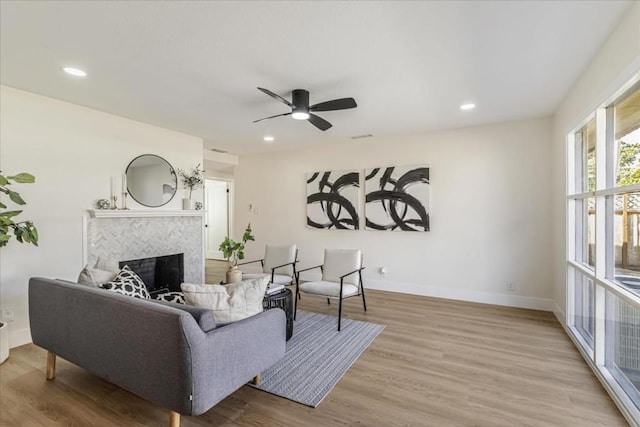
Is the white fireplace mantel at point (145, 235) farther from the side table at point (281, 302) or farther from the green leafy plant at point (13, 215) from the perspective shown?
the side table at point (281, 302)

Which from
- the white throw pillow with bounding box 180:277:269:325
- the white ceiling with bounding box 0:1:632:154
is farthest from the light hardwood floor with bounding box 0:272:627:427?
the white ceiling with bounding box 0:1:632:154

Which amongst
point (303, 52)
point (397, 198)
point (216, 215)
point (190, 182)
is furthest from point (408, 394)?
point (216, 215)

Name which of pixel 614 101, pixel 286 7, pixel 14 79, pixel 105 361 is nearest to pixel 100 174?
pixel 14 79

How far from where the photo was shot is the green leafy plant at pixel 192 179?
15.8 feet

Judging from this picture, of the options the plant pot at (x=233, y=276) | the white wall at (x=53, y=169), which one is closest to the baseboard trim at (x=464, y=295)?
the plant pot at (x=233, y=276)

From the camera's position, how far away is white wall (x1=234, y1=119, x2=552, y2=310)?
411cm

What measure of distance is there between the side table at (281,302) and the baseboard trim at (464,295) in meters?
2.36

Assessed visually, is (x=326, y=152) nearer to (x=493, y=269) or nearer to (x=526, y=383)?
(x=493, y=269)

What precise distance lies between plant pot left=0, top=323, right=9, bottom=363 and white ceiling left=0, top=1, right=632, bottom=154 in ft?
7.50

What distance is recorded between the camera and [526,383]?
2.36m

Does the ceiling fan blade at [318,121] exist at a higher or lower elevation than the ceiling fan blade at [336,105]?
lower

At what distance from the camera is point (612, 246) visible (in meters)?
2.37

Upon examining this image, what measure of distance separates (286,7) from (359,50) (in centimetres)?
71

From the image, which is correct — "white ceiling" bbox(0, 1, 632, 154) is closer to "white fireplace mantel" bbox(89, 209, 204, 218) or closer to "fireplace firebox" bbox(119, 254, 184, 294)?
"white fireplace mantel" bbox(89, 209, 204, 218)
